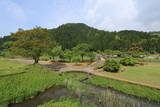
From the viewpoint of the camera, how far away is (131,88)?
1073 cm

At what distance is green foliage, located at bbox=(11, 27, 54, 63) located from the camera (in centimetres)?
1988

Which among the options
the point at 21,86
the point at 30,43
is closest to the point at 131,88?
the point at 21,86

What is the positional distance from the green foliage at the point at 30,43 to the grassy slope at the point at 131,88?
1300 cm

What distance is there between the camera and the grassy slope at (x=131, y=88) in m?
9.42

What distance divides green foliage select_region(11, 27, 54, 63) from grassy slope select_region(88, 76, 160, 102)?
12995 millimetres

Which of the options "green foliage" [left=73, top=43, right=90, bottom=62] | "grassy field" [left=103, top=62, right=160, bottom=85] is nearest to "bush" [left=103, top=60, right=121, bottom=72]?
"grassy field" [left=103, top=62, right=160, bottom=85]

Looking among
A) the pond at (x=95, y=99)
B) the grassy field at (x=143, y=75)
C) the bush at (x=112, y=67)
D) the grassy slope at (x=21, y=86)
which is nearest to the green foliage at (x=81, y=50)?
the bush at (x=112, y=67)

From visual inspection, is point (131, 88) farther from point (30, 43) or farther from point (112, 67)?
point (30, 43)

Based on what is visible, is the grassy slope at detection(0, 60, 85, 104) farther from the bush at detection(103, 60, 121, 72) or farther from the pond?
the bush at detection(103, 60, 121, 72)

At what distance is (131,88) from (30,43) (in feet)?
61.9

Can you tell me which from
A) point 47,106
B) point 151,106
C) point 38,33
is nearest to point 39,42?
point 38,33

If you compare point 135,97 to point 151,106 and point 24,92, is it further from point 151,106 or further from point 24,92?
point 24,92

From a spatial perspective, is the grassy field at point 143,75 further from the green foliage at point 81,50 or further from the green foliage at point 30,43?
the green foliage at point 30,43

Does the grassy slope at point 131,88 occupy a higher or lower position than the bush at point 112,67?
lower
